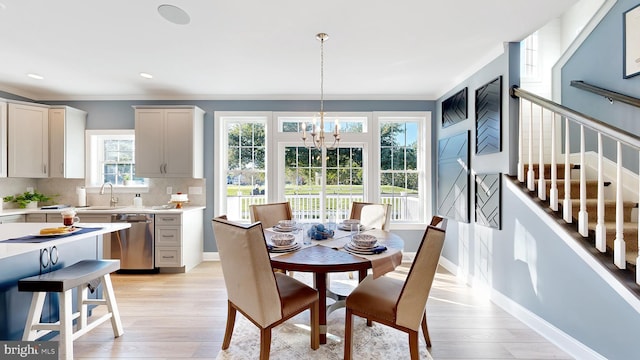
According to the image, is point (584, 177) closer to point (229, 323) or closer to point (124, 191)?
point (229, 323)

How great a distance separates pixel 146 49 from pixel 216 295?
2.72 metres

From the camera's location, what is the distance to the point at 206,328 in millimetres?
2287

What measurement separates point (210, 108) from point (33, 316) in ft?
10.4

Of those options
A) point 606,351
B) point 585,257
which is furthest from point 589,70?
point 606,351

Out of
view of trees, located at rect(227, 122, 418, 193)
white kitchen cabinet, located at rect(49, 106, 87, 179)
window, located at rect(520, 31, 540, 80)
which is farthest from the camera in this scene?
view of trees, located at rect(227, 122, 418, 193)

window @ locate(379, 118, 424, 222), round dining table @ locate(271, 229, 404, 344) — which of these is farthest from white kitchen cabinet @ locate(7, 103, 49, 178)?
window @ locate(379, 118, 424, 222)

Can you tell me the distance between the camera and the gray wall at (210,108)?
4.15 meters

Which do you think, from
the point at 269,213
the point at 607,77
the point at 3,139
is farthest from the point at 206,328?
the point at 607,77

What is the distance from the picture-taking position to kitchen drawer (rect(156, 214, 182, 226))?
11.7 ft

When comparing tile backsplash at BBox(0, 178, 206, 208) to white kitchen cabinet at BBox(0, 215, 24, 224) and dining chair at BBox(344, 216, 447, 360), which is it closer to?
white kitchen cabinet at BBox(0, 215, 24, 224)

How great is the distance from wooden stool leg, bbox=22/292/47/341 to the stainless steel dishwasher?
70.3 inches

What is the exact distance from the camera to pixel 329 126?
4.32 m

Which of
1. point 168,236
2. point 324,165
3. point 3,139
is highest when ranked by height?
point 3,139

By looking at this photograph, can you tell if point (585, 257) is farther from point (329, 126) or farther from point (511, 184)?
point (329, 126)
